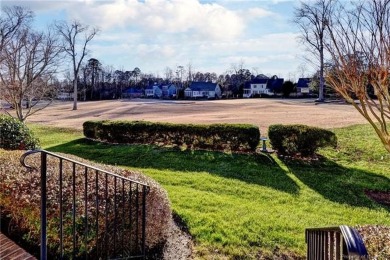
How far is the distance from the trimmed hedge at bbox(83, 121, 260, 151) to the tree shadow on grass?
1.55 metres

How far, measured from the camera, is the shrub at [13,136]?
8680 millimetres

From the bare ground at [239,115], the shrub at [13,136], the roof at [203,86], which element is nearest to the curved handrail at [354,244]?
the shrub at [13,136]

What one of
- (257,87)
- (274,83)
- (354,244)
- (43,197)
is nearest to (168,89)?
(257,87)

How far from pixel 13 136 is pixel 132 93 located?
61.6 meters

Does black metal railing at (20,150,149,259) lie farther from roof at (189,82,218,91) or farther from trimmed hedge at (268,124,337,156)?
roof at (189,82,218,91)

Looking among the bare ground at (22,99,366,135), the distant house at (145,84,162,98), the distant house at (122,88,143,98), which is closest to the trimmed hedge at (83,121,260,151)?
the bare ground at (22,99,366,135)

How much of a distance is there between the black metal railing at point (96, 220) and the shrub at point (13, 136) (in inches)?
202

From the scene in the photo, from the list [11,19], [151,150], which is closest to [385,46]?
[151,150]

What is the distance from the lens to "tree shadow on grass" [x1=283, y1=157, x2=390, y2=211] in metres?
7.70

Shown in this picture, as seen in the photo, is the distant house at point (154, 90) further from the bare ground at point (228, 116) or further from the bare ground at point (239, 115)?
the bare ground at point (228, 116)

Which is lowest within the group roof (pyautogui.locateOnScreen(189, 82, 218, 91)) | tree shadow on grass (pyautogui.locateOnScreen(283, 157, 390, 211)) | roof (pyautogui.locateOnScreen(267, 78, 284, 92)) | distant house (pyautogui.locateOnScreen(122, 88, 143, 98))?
tree shadow on grass (pyautogui.locateOnScreen(283, 157, 390, 211))

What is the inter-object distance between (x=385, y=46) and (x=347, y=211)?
132 inches

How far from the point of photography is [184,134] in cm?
1196

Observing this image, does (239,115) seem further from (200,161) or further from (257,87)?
(257,87)
